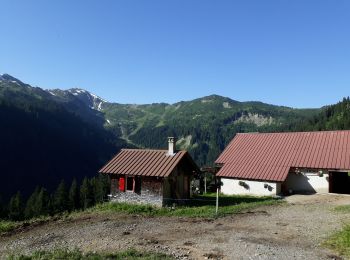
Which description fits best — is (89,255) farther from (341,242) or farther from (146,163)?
(146,163)

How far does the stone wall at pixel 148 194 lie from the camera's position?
3206 centimetres

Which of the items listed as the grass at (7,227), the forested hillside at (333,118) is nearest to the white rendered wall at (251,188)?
the grass at (7,227)

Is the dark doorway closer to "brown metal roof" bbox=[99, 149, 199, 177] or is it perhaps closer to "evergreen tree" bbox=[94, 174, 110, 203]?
"brown metal roof" bbox=[99, 149, 199, 177]

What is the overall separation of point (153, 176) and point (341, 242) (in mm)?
17081

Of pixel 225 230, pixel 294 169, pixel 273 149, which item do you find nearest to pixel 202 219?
pixel 225 230

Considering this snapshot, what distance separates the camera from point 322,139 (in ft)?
141

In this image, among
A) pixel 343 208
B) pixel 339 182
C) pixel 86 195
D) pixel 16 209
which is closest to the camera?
pixel 343 208

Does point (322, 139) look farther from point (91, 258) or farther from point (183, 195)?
point (91, 258)

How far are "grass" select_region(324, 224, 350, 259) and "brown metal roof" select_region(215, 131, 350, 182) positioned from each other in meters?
19.1

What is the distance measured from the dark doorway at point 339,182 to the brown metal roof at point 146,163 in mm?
14342

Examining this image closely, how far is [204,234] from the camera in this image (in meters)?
20.5

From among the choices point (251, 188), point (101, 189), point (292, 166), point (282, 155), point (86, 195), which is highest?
point (282, 155)

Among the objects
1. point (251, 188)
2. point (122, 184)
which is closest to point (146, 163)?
point (122, 184)

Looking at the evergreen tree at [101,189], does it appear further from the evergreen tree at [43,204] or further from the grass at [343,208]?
the grass at [343,208]
